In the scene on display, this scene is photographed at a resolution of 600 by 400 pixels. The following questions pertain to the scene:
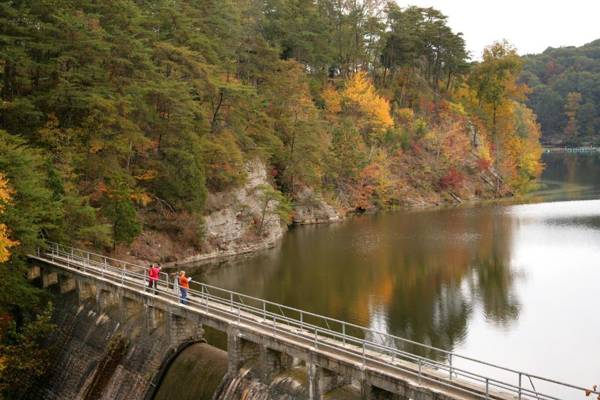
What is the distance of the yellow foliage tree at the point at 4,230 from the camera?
23.8 m

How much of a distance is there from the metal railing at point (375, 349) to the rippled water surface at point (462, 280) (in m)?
1.44

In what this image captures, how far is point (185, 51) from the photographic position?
50.8 m

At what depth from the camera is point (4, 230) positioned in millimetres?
24516

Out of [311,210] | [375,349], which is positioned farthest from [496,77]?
[375,349]

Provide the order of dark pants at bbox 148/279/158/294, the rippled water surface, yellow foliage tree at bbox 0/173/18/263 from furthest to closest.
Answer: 1. the rippled water surface
2. dark pants at bbox 148/279/158/294
3. yellow foliage tree at bbox 0/173/18/263

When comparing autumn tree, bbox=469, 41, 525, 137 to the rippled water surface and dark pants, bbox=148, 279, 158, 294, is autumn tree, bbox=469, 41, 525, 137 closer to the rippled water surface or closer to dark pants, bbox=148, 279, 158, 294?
the rippled water surface

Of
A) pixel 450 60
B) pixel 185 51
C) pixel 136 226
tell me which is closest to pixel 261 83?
pixel 185 51

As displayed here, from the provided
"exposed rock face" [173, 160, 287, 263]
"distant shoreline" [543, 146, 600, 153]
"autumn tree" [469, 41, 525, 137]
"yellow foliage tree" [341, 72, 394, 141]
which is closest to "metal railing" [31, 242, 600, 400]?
"exposed rock face" [173, 160, 287, 263]

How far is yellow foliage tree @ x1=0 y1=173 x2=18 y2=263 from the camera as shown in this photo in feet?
78.2

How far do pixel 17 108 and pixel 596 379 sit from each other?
127 ft

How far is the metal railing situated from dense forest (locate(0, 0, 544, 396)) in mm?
4420

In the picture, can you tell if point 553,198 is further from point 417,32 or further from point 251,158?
point 251,158

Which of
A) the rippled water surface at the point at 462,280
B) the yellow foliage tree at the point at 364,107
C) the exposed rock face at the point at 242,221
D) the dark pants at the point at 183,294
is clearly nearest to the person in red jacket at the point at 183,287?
the dark pants at the point at 183,294

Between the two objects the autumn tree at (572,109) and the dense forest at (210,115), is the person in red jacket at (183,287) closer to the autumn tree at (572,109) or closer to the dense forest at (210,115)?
the dense forest at (210,115)
